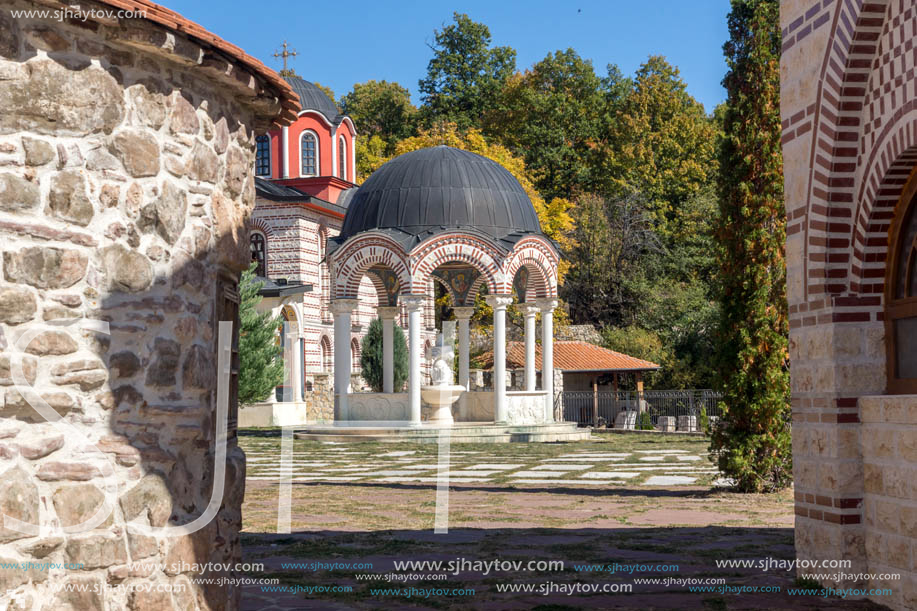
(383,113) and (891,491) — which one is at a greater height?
(383,113)

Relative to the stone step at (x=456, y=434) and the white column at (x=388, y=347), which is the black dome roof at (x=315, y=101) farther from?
the stone step at (x=456, y=434)

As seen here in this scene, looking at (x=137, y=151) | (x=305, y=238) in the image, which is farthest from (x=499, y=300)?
(x=137, y=151)

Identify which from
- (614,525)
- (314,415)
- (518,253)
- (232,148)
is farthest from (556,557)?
(314,415)

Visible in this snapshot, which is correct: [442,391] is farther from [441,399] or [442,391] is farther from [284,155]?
[284,155]

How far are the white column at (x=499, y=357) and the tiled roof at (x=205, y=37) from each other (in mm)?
17157

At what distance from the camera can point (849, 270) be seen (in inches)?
252

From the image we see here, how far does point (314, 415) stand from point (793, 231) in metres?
29.2

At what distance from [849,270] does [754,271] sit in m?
4.83

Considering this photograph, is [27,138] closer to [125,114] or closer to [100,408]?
[125,114]

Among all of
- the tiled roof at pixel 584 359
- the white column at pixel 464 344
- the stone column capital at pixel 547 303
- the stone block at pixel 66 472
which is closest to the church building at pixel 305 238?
the tiled roof at pixel 584 359

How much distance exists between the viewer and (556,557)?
7.59 m

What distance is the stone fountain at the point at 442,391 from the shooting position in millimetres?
23000

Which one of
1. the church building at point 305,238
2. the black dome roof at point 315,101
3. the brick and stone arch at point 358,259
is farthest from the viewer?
the black dome roof at point 315,101

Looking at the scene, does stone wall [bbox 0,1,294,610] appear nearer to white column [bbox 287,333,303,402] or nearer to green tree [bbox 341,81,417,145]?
white column [bbox 287,333,303,402]
